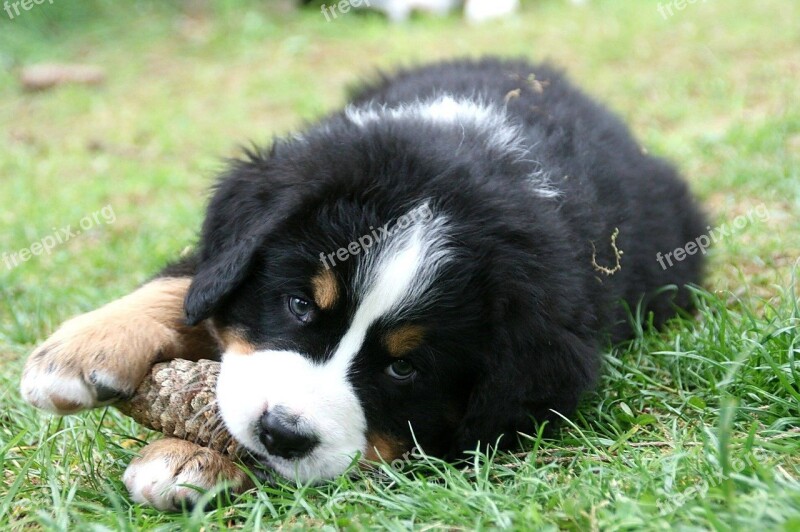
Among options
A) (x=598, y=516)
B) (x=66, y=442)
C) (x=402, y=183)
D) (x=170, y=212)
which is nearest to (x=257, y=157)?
(x=402, y=183)

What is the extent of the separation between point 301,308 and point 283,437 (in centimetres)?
43

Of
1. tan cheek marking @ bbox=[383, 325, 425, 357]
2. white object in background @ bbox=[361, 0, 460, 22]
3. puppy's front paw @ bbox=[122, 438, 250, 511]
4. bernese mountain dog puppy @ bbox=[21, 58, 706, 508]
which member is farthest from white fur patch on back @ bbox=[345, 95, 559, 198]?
white object in background @ bbox=[361, 0, 460, 22]

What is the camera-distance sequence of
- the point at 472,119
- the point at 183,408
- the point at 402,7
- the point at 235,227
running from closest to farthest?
the point at 183,408, the point at 235,227, the point at 472,119, the point at 402,7

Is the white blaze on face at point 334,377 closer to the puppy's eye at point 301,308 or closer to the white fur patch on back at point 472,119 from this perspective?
the puppy's eye at point 301,308

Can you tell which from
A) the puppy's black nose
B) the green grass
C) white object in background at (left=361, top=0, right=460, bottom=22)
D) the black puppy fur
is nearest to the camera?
the green grass

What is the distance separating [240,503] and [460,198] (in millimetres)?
1147

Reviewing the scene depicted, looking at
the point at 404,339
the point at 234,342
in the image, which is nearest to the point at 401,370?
the point at 404,339

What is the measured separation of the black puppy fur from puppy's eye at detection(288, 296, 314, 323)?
0.08 feet

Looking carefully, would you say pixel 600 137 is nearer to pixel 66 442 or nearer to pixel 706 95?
pixel 66 442

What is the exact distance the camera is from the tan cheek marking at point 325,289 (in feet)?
8.91

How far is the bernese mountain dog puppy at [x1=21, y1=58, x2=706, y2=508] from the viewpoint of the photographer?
105 inches

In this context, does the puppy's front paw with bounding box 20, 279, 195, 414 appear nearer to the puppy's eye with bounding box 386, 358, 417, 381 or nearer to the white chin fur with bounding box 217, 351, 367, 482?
the white chin fur with bounding box 217, 351, 367, 482

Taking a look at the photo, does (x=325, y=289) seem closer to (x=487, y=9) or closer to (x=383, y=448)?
(x=383, y=448)

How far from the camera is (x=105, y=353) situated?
2.82 m
